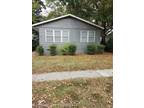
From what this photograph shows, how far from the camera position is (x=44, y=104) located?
2188 mm

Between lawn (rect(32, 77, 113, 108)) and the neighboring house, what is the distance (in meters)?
3.20

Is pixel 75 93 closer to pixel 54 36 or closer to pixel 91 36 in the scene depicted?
pixel 54 36

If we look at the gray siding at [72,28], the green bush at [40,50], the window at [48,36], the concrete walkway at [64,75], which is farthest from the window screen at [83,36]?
the concrete walkway at [64,75]

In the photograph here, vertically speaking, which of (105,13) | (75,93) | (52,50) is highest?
(105,13)

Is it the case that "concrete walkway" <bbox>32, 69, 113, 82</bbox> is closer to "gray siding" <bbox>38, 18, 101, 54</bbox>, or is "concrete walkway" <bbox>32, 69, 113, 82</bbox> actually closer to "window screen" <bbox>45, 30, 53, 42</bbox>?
"gray siding" <bbox>38, 18, 101, 54</bbox>

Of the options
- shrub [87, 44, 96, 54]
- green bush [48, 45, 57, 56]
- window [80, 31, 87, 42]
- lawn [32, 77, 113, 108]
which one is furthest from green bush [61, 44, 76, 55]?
lawn [32, 77, 113, 108]

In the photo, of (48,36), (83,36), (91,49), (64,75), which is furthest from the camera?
(83,36)

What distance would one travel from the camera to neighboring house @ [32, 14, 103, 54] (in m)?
6.12

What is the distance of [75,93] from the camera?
2.41 meters

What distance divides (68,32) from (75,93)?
13.8ft

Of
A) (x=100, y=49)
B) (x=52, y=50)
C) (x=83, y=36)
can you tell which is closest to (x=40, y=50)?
(x=52, y=50)
